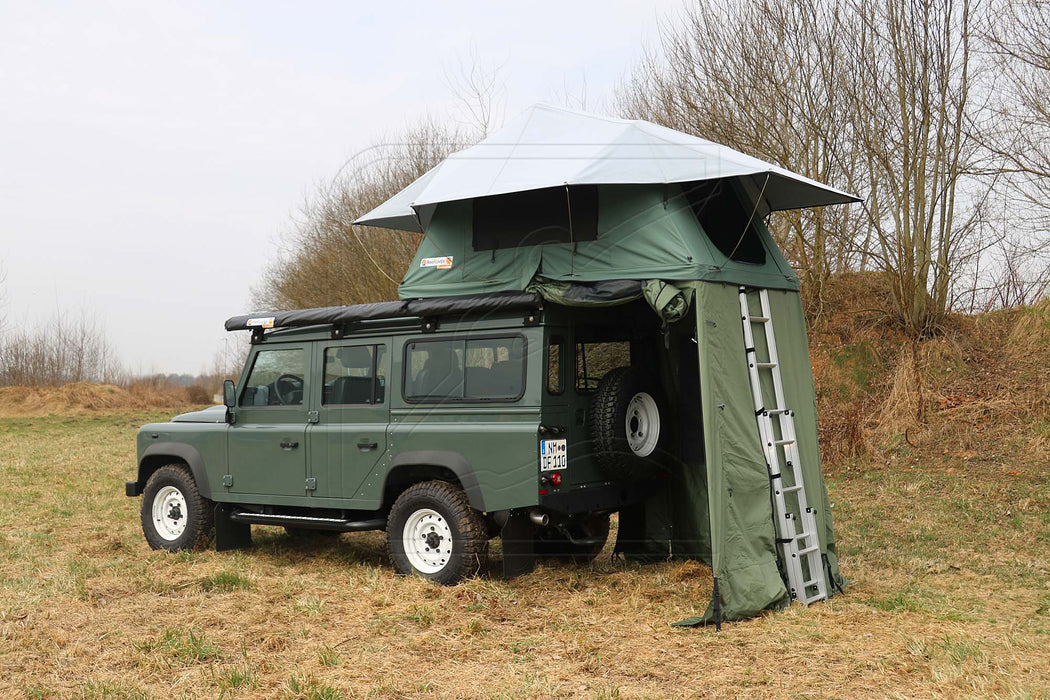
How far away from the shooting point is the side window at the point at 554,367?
23.3 feet

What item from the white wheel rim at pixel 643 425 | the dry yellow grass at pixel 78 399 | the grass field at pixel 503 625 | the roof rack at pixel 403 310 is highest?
the dry yellow grass at pixel 78 399

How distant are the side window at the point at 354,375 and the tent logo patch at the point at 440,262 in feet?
2.58

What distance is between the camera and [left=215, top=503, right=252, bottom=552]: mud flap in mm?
8906

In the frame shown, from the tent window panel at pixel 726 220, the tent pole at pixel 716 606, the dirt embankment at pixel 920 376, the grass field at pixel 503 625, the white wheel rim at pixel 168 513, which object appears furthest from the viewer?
the dirt embankment at pixel 920 376

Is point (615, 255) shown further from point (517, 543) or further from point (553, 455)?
point (517, 543)

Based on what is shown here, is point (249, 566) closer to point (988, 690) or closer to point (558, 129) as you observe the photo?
point (558, 129)

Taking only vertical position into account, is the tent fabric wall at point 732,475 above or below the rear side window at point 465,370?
below

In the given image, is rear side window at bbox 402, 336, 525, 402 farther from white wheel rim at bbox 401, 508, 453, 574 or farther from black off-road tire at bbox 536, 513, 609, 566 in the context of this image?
black off-road tire at bbox 536, 513, 609, 566

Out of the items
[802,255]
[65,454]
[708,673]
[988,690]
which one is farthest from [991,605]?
[65,454]

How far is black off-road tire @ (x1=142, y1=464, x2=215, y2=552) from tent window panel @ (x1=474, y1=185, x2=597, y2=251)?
3.60 metres

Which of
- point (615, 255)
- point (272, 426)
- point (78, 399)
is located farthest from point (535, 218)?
point (78, 399)

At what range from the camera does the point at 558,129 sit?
7.86 meters

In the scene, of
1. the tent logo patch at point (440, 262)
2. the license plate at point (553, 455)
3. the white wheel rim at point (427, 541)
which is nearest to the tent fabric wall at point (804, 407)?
the license plate at point (553, 455)

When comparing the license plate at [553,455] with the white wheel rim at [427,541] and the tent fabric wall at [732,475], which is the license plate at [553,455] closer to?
the white wheel rim at [427,541]
